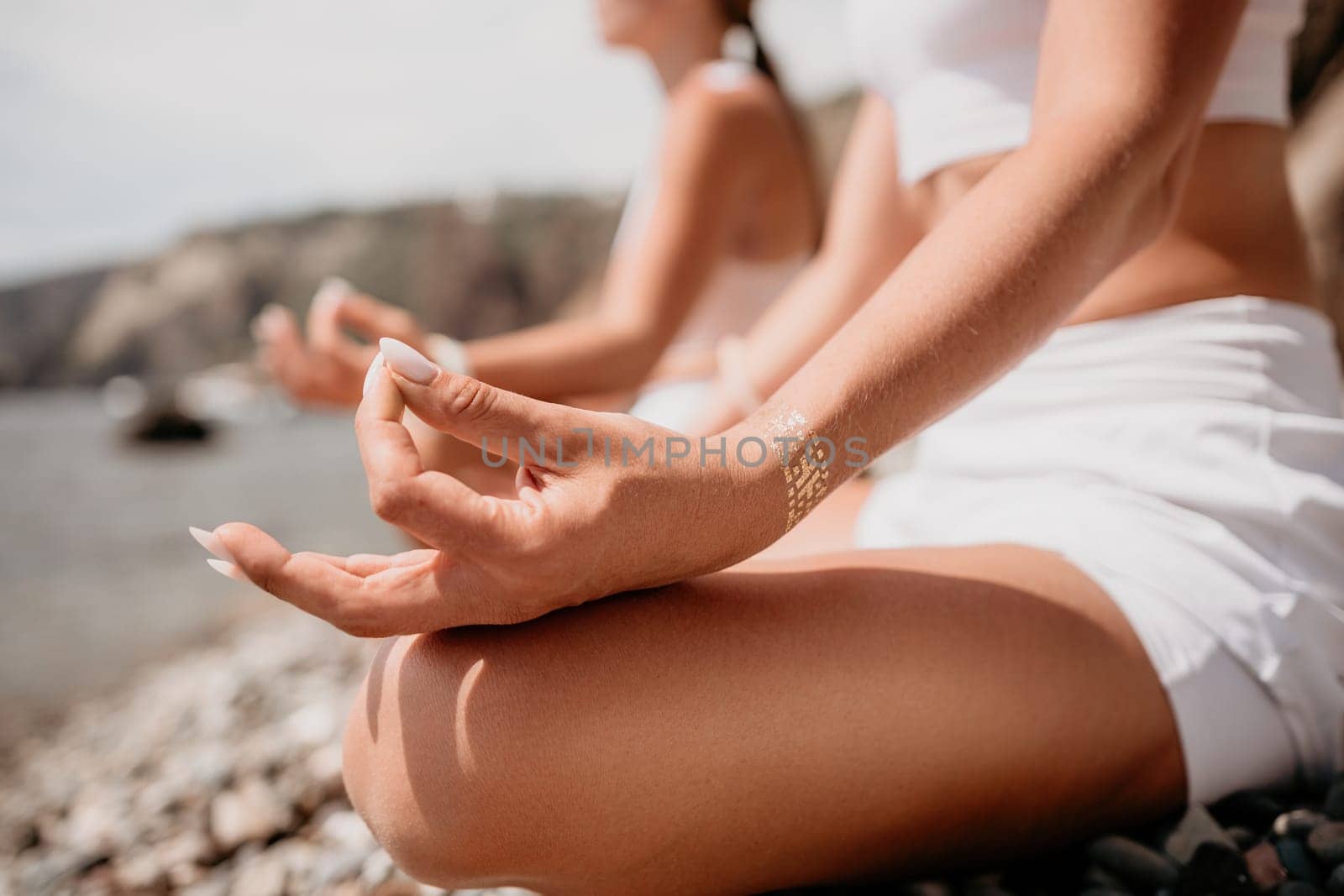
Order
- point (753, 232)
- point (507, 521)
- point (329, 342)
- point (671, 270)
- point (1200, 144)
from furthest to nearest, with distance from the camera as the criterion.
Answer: point (753, 232), point (671, 270), point (329, 342), point (1200, 144), point (507, 521)

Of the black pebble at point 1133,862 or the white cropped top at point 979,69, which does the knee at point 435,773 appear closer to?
the black pebble at point 1133,862

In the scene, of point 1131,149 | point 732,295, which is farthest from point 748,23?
point 1131,149

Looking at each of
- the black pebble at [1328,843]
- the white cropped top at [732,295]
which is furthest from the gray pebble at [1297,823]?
the white cropped top at [732,295]

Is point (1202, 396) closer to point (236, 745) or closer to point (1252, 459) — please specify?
point (1252, 459)

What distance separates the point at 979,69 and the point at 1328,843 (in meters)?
1.33

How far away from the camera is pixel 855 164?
2357 millimetres

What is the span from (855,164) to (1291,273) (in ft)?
3.67

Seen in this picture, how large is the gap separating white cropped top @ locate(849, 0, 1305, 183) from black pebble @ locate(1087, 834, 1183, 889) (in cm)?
114

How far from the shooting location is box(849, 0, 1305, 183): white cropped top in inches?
57.6

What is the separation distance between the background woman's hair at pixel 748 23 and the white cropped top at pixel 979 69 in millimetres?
1498

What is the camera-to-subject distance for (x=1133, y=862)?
1.28 m

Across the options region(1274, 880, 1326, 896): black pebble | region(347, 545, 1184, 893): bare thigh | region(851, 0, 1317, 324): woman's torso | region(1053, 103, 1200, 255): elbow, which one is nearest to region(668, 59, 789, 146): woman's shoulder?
region(851, 0, 1317, 324): woman's torso

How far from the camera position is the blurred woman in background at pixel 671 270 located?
2395mm

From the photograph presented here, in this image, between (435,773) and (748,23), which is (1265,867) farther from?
(748,23)
